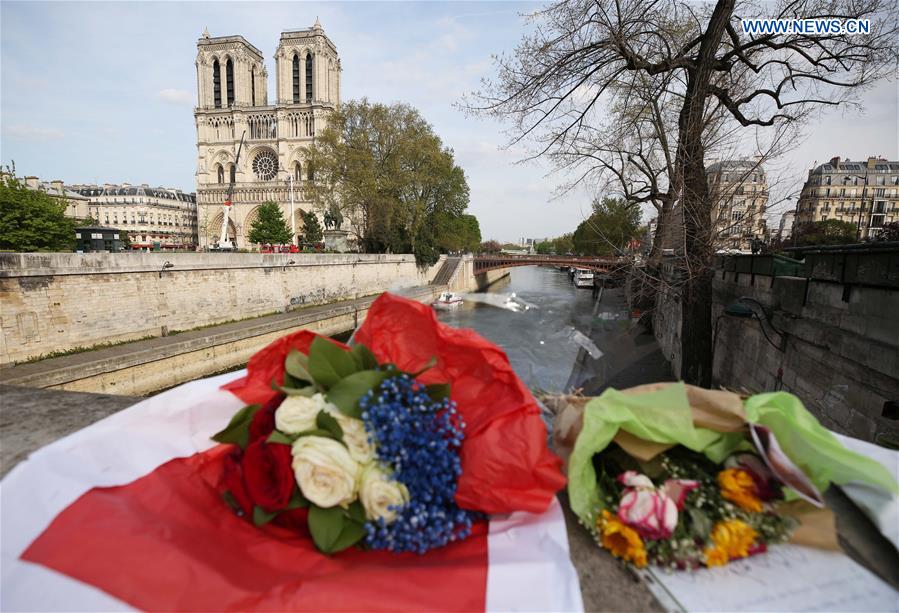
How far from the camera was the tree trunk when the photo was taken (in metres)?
6.28

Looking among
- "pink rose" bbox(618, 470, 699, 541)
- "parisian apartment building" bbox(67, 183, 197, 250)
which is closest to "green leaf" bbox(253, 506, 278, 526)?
"pink rose" bbox(618, 470, 699, 541)

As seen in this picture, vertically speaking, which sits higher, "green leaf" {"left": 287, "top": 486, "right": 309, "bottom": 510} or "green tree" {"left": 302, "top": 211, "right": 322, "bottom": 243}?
"green tree" {"left": 302, "top": 211, "right": 322, "bottom": 243}

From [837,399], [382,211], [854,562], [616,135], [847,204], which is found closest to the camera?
[854,562]

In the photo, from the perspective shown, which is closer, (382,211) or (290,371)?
(290,371)

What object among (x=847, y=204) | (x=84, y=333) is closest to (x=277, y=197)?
(x=84, y=333)

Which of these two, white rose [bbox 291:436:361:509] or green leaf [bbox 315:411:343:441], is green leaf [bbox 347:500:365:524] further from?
green leaf [bbox 315:411:343:441]

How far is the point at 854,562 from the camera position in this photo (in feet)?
3.57

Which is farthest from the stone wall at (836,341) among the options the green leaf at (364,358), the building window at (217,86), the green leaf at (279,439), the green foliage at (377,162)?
the building window at (217,86)

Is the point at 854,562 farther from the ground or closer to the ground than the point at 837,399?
farther from the ground

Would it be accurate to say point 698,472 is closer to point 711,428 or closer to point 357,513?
point 711,428

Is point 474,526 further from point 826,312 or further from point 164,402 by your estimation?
point 826,312

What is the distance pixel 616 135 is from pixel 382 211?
24.9 metres

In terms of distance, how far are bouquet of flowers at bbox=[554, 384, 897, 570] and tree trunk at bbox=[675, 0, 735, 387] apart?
5.80 metres

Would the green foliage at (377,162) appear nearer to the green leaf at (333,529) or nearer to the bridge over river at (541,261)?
the bridge over river at (541,261)
